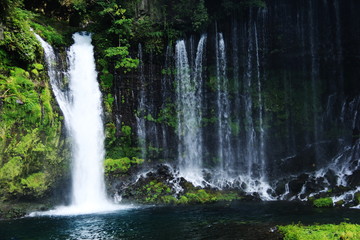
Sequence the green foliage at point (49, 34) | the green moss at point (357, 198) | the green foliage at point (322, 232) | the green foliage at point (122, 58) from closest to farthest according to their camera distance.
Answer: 1. the green foliage at point (322, 232)
2. the green moss at point (357, 198)
3. the green foliage at point (49, 34)
4. the green foliage at point (122, 58)

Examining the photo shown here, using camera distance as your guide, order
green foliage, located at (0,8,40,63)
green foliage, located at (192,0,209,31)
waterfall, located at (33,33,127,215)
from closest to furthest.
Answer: green foliage, located at (0,8,40,63)
waterfall, located at (33,33,127,215)
green foliage, located at (192,0,209,31)

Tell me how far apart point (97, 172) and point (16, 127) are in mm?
5417

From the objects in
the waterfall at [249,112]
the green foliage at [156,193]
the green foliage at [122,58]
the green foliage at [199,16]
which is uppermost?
the green foliage at [199,16]

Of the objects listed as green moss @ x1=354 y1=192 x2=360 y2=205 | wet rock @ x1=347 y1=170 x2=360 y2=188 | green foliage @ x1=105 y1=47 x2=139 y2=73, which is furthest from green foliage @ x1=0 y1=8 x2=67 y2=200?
wet rock @ x1=347 y1=170 x2=360 y2=188

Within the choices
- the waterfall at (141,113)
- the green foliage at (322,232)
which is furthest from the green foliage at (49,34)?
the green foliage at (322,232)

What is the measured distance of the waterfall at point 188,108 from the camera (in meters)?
21.5

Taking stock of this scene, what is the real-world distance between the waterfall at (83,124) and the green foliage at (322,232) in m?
10.0

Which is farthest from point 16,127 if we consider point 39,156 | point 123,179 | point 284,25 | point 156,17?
point 284,25

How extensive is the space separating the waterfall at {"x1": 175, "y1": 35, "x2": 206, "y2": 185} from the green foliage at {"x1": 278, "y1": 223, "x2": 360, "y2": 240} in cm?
1173

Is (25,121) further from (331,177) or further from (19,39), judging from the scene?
(331,177)

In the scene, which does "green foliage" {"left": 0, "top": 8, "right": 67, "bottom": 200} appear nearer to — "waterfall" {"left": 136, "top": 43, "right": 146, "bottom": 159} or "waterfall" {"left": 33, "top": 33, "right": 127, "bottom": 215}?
"waterfall" {"left": 33, "top": 33, "right": 127, "bottom": 215}

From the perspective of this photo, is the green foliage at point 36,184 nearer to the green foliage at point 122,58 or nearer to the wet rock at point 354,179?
the green foliage at point 122,58

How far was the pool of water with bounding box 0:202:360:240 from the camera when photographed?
1066 centimetres

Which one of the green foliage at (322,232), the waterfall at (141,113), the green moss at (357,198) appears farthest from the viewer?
the waterfall at (141,113)
